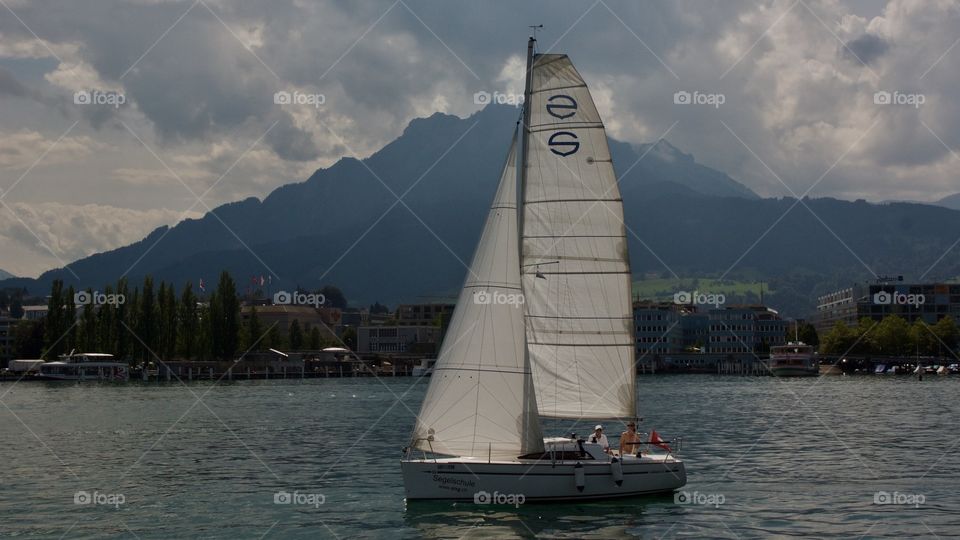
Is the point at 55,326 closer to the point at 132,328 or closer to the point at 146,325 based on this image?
the point at 132,328

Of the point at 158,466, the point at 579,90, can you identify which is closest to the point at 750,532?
the point at 579,90

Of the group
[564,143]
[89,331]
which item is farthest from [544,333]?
[89,331]

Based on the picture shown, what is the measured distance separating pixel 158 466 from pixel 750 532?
93.9 feet

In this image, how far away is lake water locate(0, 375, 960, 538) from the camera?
3391cm

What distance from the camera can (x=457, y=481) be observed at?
34906 millimetres

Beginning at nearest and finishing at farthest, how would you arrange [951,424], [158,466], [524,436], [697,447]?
[524,436] < [158,466] < [697,447] < [951,424]

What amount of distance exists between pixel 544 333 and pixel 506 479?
5.07 meters

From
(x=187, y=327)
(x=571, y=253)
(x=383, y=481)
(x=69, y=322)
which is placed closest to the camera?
(x=571, y=253)

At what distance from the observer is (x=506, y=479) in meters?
34.8

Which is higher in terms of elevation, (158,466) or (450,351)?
(450,351)

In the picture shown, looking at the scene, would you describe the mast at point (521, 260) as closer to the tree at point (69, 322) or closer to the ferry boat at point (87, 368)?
the ferry boat at point (87, 368)

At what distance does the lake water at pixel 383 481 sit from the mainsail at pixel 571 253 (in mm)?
4012

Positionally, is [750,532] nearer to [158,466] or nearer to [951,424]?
[158,466]

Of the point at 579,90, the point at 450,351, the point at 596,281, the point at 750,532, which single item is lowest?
the point at 750,532
